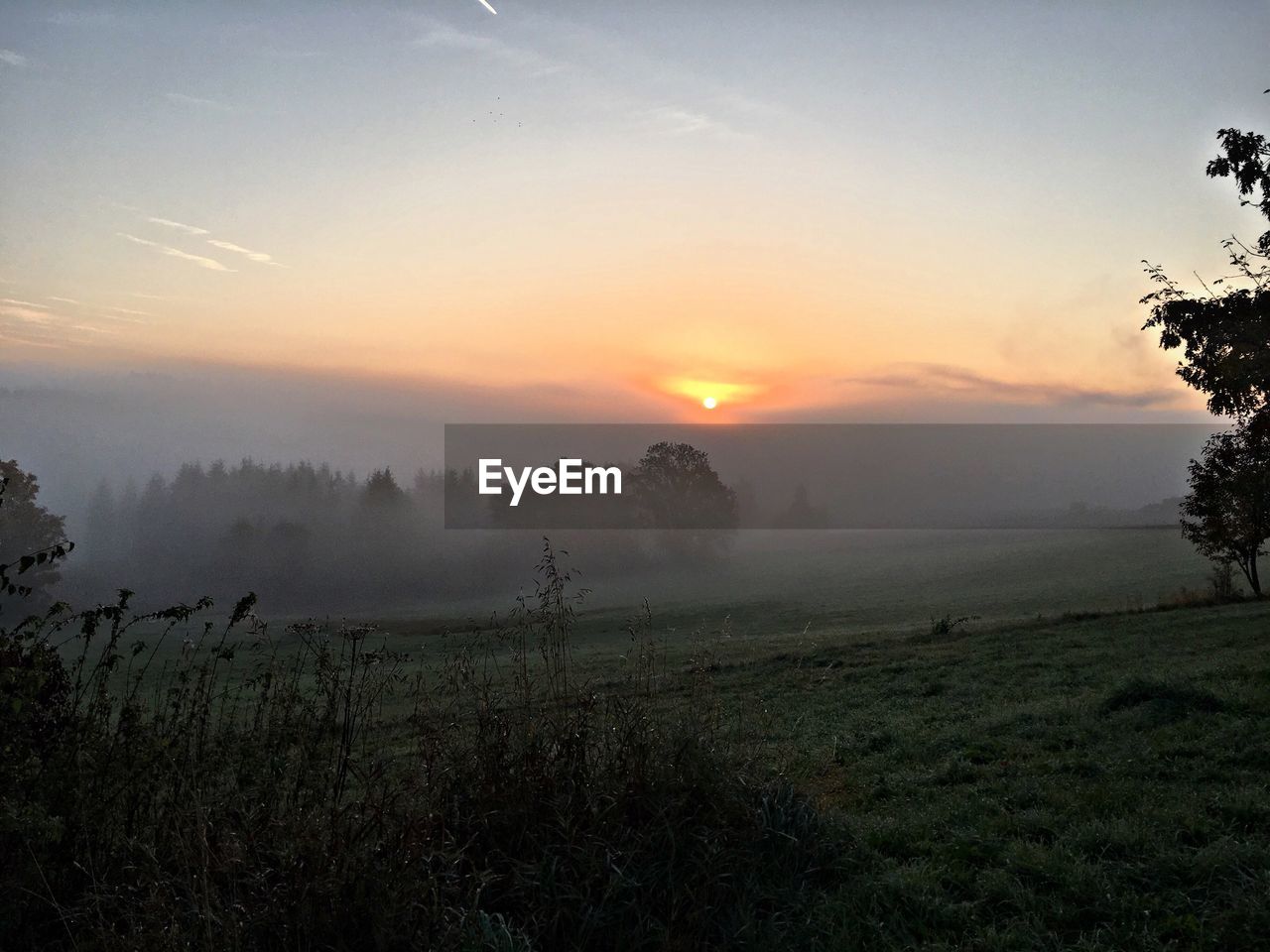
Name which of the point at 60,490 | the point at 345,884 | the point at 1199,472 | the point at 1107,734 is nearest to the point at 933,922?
the point at 345,884

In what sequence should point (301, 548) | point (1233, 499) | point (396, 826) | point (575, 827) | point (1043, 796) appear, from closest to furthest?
point (396, 826)
point (575, 827)
point (1043, 796)
point (1233, 499)
point (301, 548)

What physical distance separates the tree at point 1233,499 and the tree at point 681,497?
170 ft

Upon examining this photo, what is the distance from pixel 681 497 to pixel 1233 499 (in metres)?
54.3

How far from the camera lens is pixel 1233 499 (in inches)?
1180

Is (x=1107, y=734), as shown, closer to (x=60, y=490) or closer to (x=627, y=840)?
(x=627, y=840)

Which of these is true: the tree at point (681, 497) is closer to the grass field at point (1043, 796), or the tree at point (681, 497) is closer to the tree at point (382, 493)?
the tree at point (382, 493)

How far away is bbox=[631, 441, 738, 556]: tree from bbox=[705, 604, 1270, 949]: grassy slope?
65488 mm

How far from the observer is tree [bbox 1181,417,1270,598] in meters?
28.8

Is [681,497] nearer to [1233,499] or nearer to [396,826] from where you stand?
[1233,499]

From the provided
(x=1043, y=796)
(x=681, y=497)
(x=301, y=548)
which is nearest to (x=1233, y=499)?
(x=1043, y=796)

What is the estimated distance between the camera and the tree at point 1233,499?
94.6 ft

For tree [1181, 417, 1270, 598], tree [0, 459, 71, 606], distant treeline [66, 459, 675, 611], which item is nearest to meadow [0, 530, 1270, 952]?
tree [1181, 417, 1270, 598]

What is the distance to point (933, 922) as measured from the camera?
5016 mm

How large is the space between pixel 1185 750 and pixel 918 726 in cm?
347
